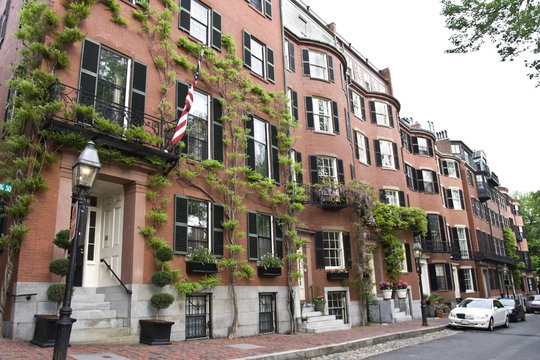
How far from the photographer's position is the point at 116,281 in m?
11.1

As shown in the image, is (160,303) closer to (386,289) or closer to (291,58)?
→ (386,289)

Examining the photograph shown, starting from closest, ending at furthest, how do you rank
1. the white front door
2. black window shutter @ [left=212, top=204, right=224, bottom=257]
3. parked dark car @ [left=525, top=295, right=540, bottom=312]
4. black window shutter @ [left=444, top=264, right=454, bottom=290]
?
the white front door → black window shutter @ [left=212, top=204, right=224, bottom=257] → black window shutter @ [left=444, top=264, right=454, bottom=290] → parked dark car @ [left=525, top=295, right=540, bottom=312]

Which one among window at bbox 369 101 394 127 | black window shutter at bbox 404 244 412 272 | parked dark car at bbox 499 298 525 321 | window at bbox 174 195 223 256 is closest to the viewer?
window at bbox 174 195 223 256

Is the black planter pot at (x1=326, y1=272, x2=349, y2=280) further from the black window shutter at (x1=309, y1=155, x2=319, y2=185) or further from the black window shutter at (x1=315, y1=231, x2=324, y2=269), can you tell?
the black window shutter at (x1=309, y1=155, x2=319, y2=185)

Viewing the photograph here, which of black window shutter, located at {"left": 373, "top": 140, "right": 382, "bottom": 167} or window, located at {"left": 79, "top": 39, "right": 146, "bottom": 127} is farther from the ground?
black window shutter, located at {"left": 373, "top": 140, "right": 382, "bottom": 167}

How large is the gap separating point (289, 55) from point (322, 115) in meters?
3.30

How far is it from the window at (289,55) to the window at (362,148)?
19.8 ft

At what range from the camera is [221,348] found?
1036 centimetres

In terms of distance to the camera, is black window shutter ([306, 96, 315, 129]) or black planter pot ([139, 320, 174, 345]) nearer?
black planter pot ([139, 320, 174, 345])

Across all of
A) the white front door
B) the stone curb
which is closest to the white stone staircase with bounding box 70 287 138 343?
the white front door

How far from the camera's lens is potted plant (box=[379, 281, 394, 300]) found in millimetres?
20109

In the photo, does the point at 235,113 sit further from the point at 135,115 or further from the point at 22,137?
the point at 22,137

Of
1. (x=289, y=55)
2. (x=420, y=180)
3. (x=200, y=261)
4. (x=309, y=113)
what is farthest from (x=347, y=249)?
(x=420, y=180)

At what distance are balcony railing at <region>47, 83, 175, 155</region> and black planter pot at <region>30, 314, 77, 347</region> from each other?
4175 mm
